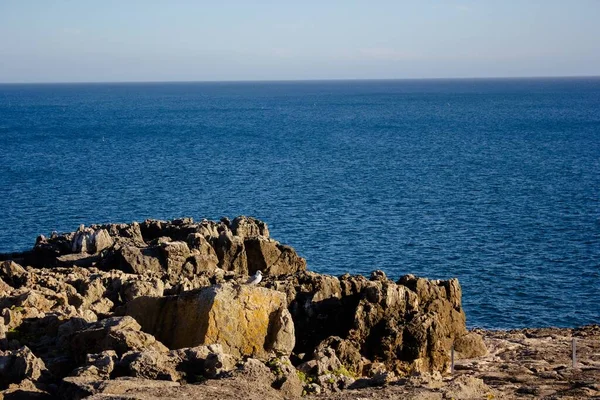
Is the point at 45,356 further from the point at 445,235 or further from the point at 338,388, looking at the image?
A: the point at 445,235

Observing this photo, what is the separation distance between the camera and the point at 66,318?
27047mm

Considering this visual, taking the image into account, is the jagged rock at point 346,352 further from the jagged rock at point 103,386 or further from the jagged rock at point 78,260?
the jagged rock at point 78,260

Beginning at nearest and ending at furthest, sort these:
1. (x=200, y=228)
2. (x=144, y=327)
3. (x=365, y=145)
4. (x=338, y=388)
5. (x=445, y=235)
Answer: (x=338, y=388), (x=144, y=327), (x=200, y=228), (x=445, y=235), (x=365, y=145)

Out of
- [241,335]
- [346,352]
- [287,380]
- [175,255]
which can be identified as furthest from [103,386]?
[175,255]

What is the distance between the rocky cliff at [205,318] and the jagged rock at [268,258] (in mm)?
63

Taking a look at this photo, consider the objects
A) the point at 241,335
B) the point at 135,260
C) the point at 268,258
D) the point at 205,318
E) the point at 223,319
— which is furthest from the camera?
the point at 268,258

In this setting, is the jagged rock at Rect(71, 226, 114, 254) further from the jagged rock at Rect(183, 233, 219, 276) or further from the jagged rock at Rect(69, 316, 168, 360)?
the jagged rock at Rect(69, 316, 168, 360)

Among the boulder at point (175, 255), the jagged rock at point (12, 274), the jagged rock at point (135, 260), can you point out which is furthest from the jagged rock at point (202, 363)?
the boulder at point (175, 255)

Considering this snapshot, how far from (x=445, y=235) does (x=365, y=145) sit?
274 ft

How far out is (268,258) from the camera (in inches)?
1825

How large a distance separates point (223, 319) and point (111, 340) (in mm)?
3751

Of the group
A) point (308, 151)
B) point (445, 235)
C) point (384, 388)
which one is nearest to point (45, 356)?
point (384, 388)

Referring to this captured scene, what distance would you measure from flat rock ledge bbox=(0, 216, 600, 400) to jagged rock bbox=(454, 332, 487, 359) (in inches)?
2.3

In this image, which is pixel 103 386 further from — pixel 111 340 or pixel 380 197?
pixel 380 197
